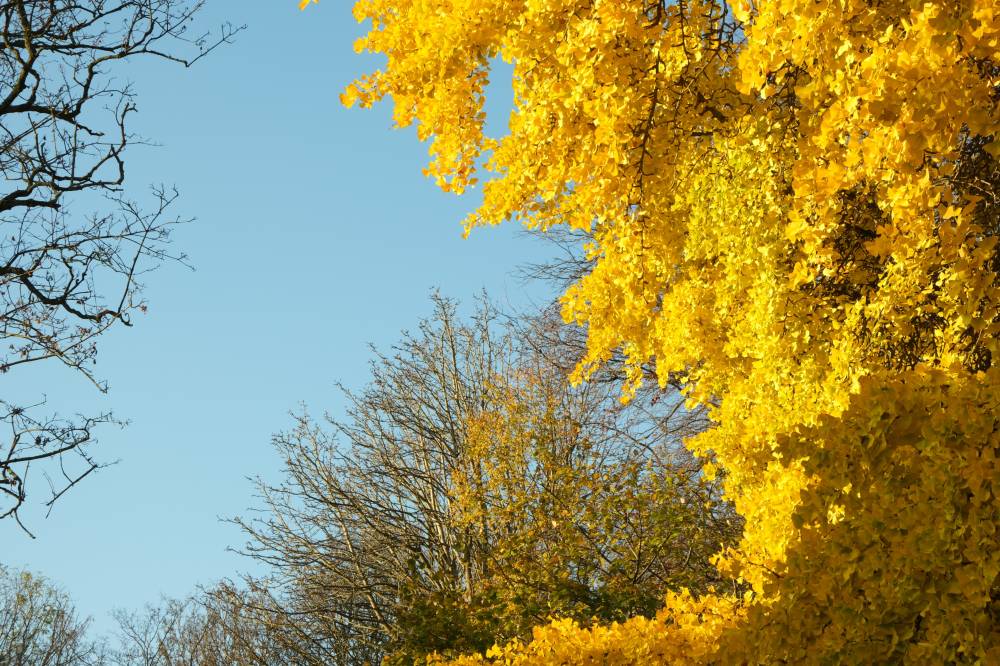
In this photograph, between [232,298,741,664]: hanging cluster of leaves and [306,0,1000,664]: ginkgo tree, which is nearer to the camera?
[306,0,1000,664]: ginkgo tree

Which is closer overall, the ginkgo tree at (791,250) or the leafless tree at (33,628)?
the ginkgo tree at (791,250)

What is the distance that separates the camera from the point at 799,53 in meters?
4.88

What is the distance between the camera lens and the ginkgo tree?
385 centimetres

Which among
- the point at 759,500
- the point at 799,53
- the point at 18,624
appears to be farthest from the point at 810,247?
the point at 18,624

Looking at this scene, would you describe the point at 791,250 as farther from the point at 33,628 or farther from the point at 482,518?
the point at 33,628

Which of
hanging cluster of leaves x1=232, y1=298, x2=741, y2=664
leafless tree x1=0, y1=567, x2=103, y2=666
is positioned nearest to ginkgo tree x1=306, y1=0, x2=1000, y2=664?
hanging cluster of leaves x1=232, y1=298, x2=741, y2=664

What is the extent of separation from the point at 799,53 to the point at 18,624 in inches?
957

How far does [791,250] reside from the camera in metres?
7.99

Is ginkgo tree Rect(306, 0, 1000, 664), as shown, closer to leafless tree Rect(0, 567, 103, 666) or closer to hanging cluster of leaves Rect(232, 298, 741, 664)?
hanging cluster of leaves Rect(232, 298, 741, 664)

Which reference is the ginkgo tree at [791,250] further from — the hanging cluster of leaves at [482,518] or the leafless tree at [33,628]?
the leafless tree at [33,628]

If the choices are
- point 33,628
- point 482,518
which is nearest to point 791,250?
point 482,518

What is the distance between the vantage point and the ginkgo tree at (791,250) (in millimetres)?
3852

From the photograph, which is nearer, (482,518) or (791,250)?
(791,250)

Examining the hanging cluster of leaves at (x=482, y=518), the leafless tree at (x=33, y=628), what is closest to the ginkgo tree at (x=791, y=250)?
the hanging cluster of leaves at (x=482, y=518)
